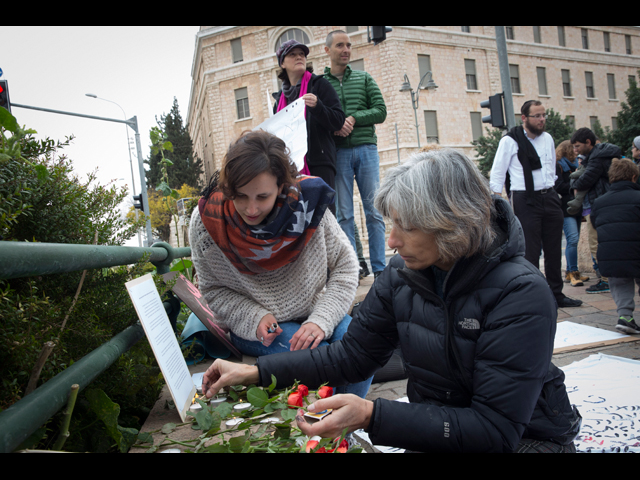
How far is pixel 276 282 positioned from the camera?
248cm

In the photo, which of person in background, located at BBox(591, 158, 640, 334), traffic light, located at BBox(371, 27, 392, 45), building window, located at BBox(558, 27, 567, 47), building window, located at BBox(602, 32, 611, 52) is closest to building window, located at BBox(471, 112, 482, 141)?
building window, located at BBox(558, 27, 567, 47)

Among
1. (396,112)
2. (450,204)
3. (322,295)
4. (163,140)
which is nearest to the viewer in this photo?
(450,204)

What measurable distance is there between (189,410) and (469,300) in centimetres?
97

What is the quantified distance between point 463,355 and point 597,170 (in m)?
5.96

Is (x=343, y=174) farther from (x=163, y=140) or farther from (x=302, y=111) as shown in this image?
(x=163, y=140)

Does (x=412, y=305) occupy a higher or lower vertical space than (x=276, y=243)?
lower

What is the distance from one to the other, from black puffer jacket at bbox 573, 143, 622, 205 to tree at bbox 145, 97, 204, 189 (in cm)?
3318

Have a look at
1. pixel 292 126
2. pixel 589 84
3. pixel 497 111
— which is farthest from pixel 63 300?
pixel 589 84

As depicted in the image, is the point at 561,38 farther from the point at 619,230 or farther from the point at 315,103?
the point at 315,103

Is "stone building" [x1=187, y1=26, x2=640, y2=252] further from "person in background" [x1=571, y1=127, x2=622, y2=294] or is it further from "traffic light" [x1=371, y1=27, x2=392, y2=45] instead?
"person in background" [x1=571, y1=127, x2=622, y2=294]

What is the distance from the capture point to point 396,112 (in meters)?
27.7

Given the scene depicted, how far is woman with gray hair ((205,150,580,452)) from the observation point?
137cm

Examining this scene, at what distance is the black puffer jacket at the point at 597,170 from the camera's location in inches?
246
